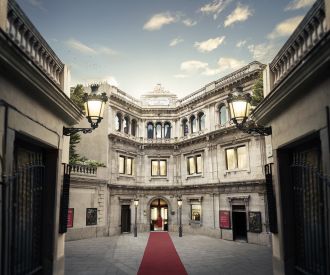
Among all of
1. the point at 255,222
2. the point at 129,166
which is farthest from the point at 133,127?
the point at 255,222

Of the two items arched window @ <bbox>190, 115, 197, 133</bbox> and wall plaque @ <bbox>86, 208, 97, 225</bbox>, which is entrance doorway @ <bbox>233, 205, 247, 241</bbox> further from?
wall plaque @ <bbox>86, 208, 97, 225</bbox>

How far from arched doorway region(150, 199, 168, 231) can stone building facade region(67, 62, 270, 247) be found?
3.9 inches

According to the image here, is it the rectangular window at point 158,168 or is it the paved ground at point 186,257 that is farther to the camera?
the rectangular window at point 158,168

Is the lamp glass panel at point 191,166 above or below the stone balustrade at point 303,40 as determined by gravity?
below

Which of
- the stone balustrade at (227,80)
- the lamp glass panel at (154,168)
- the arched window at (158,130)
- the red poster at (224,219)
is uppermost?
the stone balustrade at (227,80)

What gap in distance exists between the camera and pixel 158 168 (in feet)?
104

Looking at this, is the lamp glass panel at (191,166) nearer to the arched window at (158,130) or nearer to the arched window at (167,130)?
the arched window at (167,130)

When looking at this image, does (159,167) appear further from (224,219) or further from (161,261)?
(161,261)

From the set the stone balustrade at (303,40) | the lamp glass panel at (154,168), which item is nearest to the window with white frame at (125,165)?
the lamp glass panel at (154,168)

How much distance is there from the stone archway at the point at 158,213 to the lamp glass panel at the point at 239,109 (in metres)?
23.5

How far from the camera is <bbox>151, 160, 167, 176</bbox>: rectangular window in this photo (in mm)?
31531

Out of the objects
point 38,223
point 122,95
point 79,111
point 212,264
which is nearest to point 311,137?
point 79,111

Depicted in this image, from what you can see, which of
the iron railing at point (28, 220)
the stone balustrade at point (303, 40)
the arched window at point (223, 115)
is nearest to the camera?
the stone balustrade at point (303, 40)

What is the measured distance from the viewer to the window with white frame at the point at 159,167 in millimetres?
31541
